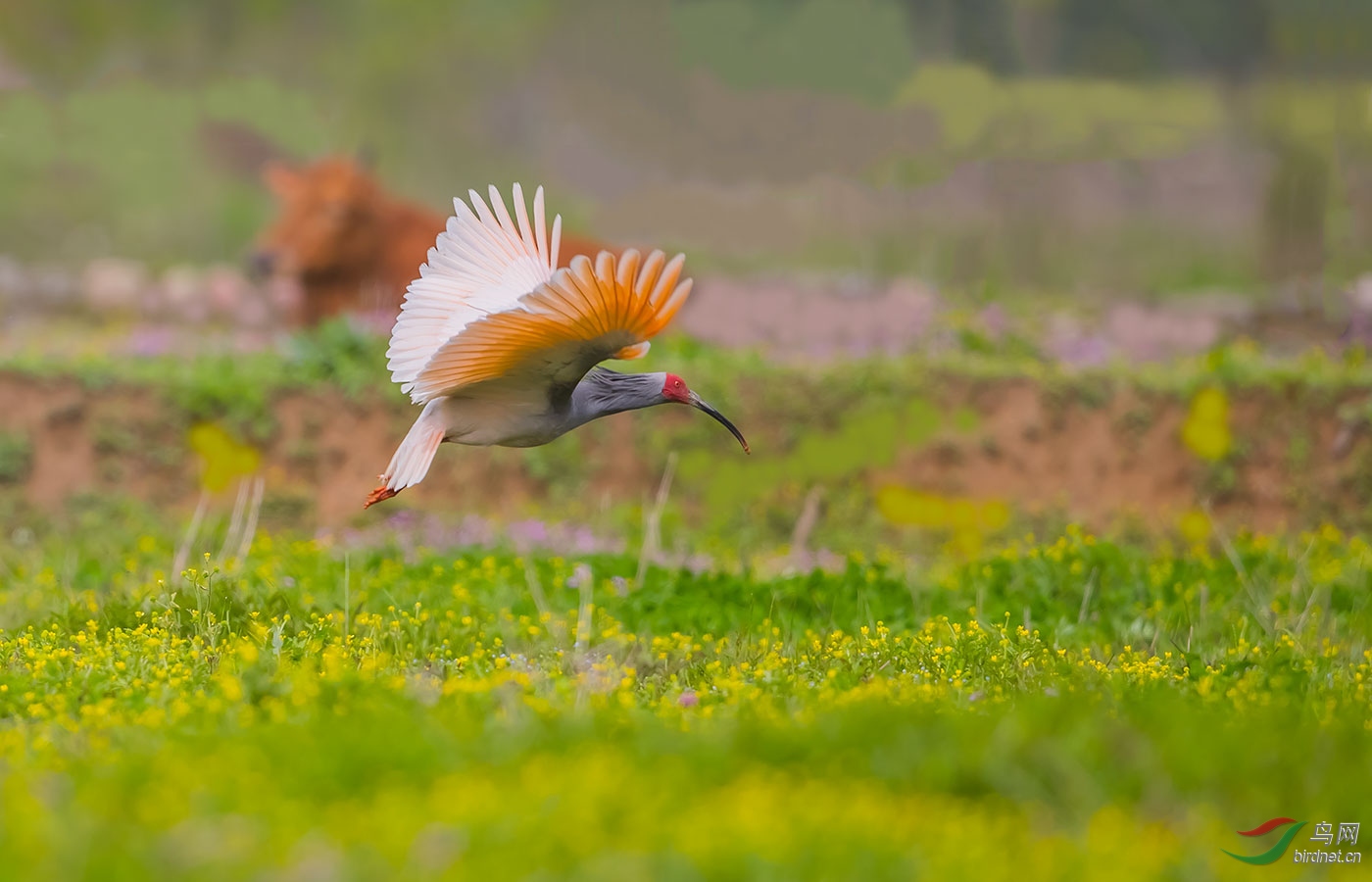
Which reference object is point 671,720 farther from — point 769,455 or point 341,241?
point 341,241

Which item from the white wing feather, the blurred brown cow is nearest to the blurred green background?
the blurred brown cow

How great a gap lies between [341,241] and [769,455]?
5.43 m

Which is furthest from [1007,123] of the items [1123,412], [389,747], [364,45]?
[389,747]

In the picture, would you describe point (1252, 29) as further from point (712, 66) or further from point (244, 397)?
point (244, 397)

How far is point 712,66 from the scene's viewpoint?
49.6 feet

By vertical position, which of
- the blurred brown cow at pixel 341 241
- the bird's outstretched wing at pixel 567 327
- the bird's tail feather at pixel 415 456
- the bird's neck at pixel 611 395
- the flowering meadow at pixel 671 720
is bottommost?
the flowering meadow at pixel 671 720

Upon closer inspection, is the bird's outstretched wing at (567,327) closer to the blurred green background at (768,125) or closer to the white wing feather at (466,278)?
the white wing feather at (466,278)

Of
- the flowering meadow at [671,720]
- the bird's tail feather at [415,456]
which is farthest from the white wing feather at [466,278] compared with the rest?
the flowering meadow at [671,720]

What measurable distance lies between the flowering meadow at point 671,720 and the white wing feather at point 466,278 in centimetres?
109

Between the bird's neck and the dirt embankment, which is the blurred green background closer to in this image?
the dirt embankment

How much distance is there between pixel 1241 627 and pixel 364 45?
43.8 ft

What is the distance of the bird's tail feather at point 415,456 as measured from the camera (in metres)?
5.24

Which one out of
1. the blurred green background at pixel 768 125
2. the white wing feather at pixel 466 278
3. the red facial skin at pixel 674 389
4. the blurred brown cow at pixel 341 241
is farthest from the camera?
the blurred brown cow at pixel 341 241

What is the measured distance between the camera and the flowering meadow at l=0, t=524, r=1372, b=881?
3.25 m
